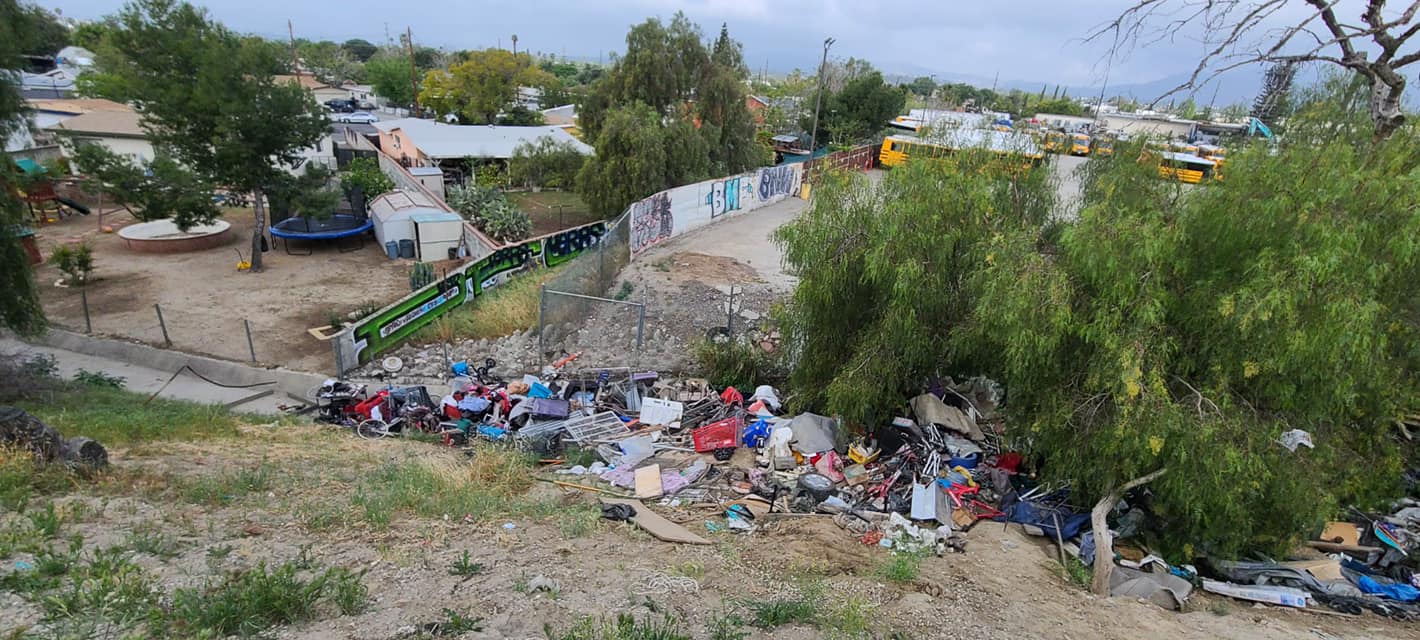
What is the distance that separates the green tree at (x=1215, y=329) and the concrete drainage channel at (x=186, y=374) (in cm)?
1265

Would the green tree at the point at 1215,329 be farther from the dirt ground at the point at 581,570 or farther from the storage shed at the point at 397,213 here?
the storage shed at the point at 397,213

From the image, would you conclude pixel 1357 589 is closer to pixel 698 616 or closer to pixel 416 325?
pixel 698 616

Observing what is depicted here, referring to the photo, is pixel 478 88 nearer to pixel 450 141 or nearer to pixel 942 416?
pixel 450 141

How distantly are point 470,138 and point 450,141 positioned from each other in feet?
5.11

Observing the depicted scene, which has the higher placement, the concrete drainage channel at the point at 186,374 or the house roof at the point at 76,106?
the house roof at the point at 76,106

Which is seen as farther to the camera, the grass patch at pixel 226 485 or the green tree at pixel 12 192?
the green tree at pixel 12 192

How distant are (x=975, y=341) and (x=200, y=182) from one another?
22566 mm

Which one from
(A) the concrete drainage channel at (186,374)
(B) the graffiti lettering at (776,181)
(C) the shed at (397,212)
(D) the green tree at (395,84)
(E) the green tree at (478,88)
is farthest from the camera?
→ (D) the green tree at (395,84)

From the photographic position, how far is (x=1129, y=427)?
700 cm

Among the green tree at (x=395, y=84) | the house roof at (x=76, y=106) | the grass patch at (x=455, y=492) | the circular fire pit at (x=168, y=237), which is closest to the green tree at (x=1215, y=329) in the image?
the grass patch at (x=455, y=492)

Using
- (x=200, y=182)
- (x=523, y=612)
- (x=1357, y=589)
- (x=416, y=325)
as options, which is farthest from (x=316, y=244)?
(x=1357, y=589)

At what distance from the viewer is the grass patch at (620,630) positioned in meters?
4.79

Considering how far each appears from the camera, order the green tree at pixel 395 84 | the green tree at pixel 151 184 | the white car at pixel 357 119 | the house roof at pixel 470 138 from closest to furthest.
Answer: the green tree at pixel 151 184, the house roof at pixel 470 138, the white car at pixel 357 119, the green tree at pixel 395 84

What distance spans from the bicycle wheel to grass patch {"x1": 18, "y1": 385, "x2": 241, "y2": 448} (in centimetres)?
186
